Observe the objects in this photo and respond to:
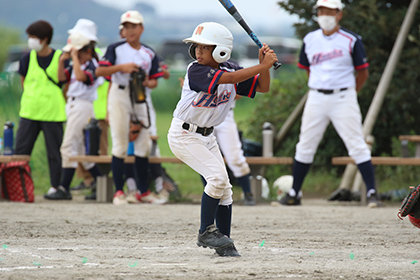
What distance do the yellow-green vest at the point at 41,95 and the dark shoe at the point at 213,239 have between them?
469cm

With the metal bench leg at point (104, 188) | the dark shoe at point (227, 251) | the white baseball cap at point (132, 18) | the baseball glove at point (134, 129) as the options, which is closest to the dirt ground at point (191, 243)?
the dark shoe at point (227, 251)

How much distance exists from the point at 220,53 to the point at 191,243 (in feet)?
5.37

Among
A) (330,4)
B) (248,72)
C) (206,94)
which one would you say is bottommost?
(206,94)

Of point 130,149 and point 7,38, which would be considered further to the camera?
point 7,38

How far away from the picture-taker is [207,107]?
5.71 metres

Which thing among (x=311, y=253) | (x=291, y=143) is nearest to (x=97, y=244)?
(x=311, y=253)

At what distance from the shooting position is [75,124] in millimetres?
10398

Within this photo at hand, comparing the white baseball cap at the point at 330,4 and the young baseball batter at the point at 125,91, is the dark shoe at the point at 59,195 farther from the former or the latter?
the white baseball cap at the point at 330,4

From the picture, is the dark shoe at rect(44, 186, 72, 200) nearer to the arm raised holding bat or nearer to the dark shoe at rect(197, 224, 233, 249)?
the dark shoe at rect(197, 224, 233, 249)

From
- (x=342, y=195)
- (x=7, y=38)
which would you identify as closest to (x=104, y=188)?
(x=342, y=195)

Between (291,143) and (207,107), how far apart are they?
6755 millimetres

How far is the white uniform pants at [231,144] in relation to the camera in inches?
372

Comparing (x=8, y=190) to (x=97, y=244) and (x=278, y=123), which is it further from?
(x=278, y=123)

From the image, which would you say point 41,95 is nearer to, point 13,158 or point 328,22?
point 13,158
